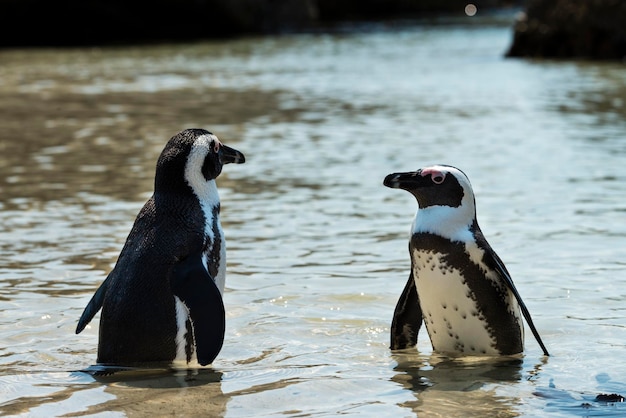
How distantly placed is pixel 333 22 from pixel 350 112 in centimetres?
3051

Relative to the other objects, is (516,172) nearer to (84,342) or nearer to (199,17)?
(84,342)

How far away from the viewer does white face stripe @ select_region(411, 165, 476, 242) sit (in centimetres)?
482

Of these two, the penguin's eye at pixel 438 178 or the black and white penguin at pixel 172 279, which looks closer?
the black and white penguin at pixel 172 279

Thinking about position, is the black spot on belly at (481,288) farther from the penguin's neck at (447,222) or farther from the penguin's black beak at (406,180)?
the penguin's black beak at (406,180)

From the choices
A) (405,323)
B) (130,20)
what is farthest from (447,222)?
(130,20)

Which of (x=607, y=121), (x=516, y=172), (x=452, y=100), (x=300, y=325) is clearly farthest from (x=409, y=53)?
(x=300, y=325)

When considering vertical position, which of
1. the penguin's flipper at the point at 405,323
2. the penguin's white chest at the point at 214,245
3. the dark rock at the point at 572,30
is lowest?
the penguin's flipper at the point at 405,323

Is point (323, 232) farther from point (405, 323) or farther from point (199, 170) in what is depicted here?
point (199, 170)

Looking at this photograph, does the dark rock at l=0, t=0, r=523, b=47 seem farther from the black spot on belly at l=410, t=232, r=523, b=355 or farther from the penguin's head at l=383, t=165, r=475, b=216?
the black spot on belly at l=410, t=232, r=523, b=355

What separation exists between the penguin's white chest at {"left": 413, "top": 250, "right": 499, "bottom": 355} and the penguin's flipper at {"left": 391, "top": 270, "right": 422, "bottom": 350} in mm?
50

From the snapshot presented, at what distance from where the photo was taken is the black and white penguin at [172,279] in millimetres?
4324

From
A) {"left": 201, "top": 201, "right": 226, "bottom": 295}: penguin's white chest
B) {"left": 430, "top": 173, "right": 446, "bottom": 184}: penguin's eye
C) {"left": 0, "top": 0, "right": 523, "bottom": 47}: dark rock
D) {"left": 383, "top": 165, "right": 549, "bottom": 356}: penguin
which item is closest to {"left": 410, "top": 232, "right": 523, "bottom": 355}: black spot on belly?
{"left": 383, "top": 165, "right": 549, "bottom": 356}: penguin

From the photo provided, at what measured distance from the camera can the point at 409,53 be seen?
2722 cm

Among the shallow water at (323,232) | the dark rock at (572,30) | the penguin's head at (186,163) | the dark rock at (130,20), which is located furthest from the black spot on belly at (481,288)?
the dark rock at (130,20)
